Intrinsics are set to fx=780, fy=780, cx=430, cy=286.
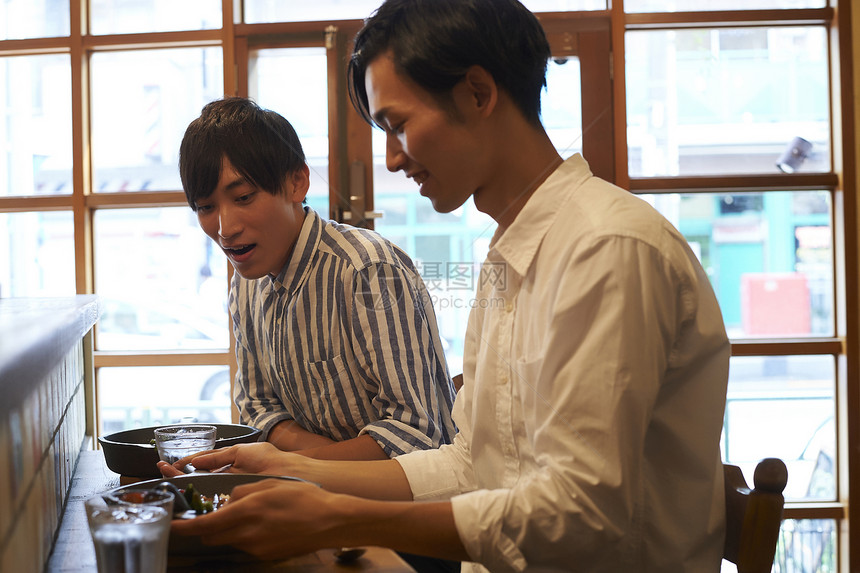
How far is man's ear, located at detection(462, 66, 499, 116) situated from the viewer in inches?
36.2

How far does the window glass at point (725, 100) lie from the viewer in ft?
8.87

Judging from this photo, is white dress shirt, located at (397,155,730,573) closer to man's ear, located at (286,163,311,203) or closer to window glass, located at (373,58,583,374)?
man's ear, located at (286,163,311,203)

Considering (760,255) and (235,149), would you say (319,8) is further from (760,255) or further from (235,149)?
(760,255)

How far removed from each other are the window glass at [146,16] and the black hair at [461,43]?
2032mm

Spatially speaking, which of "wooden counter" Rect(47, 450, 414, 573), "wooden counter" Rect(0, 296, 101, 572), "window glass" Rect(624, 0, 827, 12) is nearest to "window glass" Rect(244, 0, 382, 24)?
"window glass" Rect(624, 0, 827, 12)

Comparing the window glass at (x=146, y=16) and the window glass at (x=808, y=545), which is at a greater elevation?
the window glass at (x=146, y=16)

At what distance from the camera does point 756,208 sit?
9.02 feet

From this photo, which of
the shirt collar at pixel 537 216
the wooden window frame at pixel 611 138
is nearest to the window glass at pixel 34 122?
the wooden window frame at pixel 611 138

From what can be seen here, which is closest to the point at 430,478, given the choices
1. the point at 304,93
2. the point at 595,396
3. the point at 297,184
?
the point at 595,396

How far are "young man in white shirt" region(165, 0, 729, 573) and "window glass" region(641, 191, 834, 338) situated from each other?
1.87 m

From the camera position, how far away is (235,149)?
145 cm

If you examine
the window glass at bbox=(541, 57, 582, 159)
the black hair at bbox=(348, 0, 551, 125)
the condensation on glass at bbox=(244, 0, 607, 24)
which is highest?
the condensation on glass at bbox=(244, 0, 607, 24)

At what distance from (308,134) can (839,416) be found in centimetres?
209

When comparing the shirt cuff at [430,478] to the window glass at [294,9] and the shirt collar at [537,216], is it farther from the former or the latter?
the window glass at [294,9]
